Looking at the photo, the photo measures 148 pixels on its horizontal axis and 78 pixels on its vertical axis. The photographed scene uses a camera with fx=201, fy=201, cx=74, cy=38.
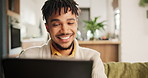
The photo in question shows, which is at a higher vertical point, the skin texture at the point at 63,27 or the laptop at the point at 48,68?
the skin texture at the point at 63,27

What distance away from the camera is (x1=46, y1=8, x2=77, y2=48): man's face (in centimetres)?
82

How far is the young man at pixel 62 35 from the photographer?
82 cm

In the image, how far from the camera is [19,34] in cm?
257

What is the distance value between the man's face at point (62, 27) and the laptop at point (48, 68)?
1.58ft

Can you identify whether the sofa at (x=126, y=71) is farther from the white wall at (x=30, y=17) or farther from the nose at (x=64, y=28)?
the white wall at (x=30, y=17)

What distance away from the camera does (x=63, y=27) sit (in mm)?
814

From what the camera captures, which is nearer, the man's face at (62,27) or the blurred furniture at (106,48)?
the man's face at (62,27)

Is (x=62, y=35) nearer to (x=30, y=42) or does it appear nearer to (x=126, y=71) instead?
(x=126, y=71)

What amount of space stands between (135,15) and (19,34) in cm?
143

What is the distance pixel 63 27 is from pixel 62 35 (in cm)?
3

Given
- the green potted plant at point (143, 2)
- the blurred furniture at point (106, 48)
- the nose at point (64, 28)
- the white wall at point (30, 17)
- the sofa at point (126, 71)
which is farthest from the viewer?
the white wall at point (30, 17)

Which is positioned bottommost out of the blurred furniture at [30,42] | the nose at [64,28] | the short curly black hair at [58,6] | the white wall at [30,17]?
the blurred furniture at [30,42]

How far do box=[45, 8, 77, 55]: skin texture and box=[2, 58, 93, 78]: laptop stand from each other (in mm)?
480

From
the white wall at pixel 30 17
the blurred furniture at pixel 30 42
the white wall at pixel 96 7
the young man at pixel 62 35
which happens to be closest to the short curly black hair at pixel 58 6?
the young man at pixel 62 35
